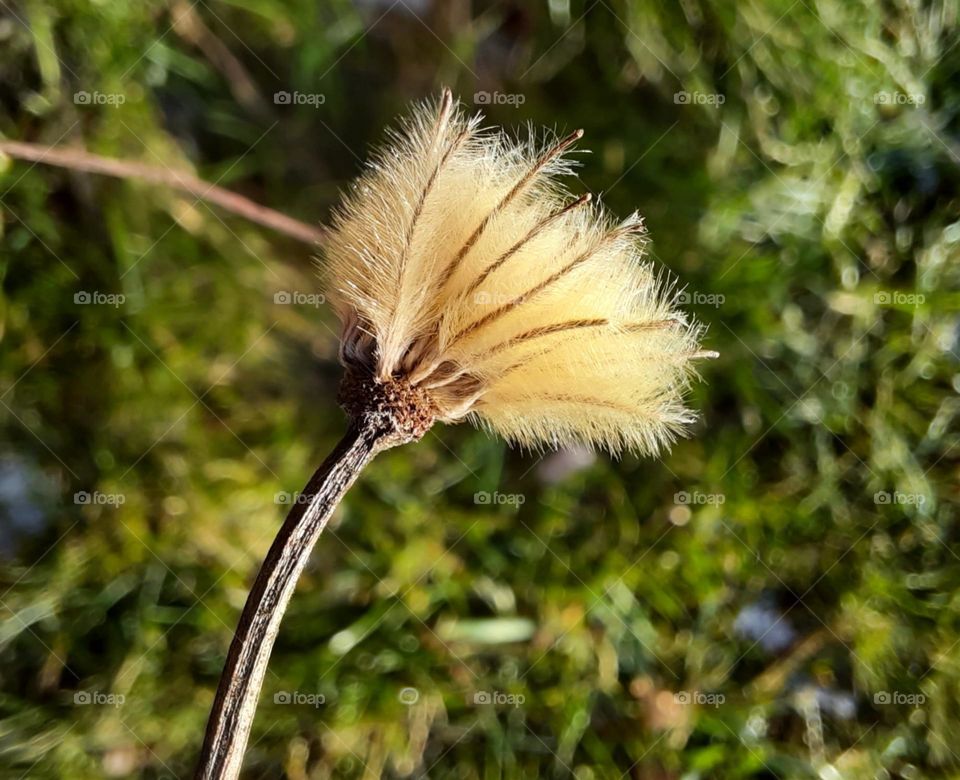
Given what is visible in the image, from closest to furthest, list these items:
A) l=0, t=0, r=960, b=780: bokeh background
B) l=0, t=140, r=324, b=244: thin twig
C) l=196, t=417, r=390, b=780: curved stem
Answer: l=196, t=417, r=390, b=780: curved stem
l=0, t=140, r=324, b=244: thin twig
l=0, t=0, r=960, b=780: bokeh background

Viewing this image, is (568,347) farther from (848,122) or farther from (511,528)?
(848,122)

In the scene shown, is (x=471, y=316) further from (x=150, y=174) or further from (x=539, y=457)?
(x=150, y=174)

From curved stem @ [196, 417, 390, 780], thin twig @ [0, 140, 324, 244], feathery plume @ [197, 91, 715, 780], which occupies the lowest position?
curved stem @ [196, 417, 390, 780]

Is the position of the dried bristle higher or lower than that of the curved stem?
higher

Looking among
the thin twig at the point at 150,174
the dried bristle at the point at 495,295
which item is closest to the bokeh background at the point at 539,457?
the thin twig at the point at 150,174

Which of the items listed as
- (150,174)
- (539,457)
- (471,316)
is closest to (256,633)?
(471,316)

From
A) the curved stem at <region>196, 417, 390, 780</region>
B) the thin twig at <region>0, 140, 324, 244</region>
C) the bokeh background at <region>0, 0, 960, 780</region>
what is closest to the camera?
the curved stem at <region>196, 417, 390, 780</region>

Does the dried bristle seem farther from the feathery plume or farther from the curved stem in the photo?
the curved stem

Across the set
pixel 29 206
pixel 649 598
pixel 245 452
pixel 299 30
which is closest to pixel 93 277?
pixel 29 206

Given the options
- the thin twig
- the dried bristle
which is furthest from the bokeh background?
the dried bristle
